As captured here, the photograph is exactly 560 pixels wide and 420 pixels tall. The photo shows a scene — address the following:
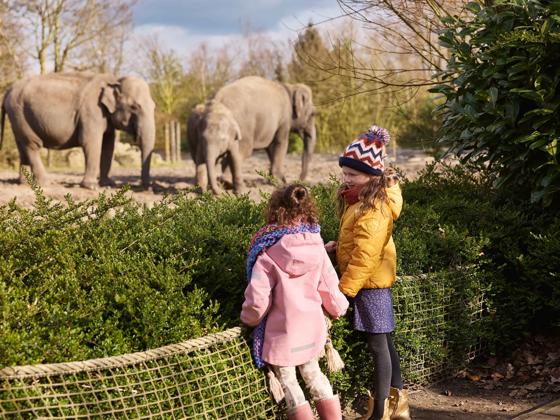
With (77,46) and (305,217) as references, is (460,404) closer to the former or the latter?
Answer: (305,217)

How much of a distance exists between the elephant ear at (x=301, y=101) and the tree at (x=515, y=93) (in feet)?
40.3

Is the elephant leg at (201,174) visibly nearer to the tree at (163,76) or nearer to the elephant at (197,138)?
the elephant at (197,138)

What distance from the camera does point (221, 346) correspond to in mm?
3637

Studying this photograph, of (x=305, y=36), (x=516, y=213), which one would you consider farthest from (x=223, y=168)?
(x=305, y=36)

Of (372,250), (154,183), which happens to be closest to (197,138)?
(154,183)

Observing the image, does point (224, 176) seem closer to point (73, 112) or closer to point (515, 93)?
point (73, 112)

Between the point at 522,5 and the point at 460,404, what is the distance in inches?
122

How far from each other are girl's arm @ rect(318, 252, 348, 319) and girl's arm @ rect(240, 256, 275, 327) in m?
0.31

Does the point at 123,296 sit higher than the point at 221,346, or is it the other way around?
the point at 123,296

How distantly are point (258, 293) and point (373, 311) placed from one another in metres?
0.91

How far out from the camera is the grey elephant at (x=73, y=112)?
14.9 meters

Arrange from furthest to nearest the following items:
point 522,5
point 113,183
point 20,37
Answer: point 20,37, point 113,183, point 522,5

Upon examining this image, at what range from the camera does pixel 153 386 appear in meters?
3.33

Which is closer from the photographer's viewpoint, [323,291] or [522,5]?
[323,291]
